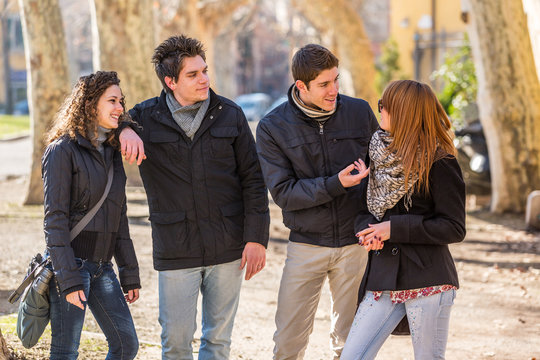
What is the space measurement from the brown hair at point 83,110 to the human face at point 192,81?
38 centimetres

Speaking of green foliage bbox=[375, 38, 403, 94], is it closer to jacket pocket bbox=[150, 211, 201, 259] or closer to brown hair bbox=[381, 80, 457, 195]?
jacket pocket bbox=[150, 211, 201, 259]

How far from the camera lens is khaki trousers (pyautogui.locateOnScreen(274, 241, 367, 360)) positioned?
4352mm

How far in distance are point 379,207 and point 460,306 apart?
156 inches

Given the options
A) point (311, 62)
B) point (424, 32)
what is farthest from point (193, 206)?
point (424, 32)

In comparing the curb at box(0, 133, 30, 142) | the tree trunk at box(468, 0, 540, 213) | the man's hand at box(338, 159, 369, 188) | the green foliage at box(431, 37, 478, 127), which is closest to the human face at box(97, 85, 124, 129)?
the man's hand at box(338, 159, 369, 188)

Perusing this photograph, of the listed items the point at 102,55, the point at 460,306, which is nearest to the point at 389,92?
the point at 460,306

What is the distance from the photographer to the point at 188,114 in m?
4.39

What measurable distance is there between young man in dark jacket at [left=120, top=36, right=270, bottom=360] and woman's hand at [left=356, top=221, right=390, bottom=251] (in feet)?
2.77

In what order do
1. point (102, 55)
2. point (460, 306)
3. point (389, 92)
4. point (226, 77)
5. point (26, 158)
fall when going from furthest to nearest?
point (226, 77) → point (26, 158) → point (102, 55) → point (460, 306) → point (389, 92)

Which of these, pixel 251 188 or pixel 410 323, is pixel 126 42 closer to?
pixel 251 188

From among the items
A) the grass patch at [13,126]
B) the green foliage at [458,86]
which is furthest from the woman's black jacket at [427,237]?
the grass patch at [13,126]

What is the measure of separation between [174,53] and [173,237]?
1.00m

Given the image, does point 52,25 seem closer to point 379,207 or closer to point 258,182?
point 258,182

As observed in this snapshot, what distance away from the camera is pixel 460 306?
737cm
